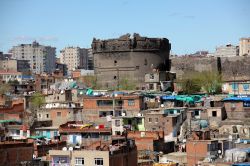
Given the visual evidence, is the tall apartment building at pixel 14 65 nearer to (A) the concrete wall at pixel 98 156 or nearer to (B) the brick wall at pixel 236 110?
(B) the brick wall at pixel 236 110


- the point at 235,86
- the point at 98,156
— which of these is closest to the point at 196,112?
the point at 235,86

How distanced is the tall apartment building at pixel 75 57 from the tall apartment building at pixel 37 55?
4.03 meters

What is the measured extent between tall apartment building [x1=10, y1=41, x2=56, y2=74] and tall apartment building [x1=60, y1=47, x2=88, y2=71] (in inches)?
159

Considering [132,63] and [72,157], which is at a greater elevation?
[132,63]

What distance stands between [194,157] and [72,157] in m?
5.12

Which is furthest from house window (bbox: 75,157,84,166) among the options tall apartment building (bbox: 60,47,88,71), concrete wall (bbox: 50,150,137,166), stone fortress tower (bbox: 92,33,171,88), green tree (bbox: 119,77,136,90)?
tall apartment building (bbox: 60,47,88,71)

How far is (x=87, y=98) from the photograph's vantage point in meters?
34.1

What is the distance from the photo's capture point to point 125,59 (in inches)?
1884

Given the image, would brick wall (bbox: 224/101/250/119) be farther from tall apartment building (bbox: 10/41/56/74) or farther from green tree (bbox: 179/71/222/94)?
tall apartment building (bbox: 10/41/56/74)

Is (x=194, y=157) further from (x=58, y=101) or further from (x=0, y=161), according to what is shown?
(x=58, y=101)

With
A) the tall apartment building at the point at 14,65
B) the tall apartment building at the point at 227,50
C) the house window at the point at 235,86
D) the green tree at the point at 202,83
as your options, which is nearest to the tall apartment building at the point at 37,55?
the tall apartment building at the point at 14,65

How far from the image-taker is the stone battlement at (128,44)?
4784 centimetres

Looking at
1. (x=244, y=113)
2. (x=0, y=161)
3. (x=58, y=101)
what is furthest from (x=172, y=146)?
(x=58, y=101)

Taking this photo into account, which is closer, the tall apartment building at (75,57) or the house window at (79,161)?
the house window at (79,161)
